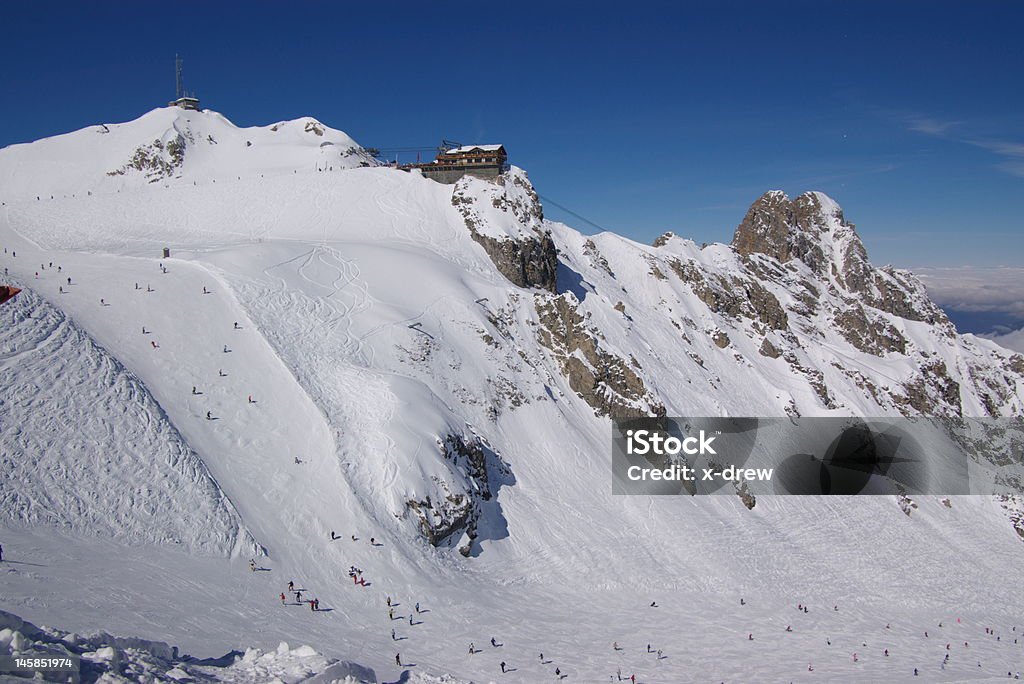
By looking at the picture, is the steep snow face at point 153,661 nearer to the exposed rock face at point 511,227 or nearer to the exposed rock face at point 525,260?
the exposed rock face at point 525,260

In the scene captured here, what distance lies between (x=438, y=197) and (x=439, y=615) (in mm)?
58837

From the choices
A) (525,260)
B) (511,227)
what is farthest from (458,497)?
(511,227)

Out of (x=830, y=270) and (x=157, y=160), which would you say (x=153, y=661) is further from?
(x=830, y=270)

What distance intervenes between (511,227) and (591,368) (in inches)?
849

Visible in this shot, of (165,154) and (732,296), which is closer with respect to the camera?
(732,296)

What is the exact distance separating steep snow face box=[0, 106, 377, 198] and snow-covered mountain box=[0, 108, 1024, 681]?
7.43ft

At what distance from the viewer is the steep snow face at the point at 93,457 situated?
94.1ft

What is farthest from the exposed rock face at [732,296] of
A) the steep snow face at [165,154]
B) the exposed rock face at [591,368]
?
the steep snow face at [165,154]

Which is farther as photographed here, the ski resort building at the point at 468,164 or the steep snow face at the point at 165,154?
the steep snow face at the point at 165,154

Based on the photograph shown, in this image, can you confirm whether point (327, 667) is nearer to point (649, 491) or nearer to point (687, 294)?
point (649, 491)

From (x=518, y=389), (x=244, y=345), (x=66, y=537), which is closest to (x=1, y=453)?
(x=66, y=537)

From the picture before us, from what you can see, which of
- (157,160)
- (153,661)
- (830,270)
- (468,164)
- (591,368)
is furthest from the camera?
(830,270)

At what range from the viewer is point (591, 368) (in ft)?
207

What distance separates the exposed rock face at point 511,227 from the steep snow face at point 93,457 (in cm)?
4282
